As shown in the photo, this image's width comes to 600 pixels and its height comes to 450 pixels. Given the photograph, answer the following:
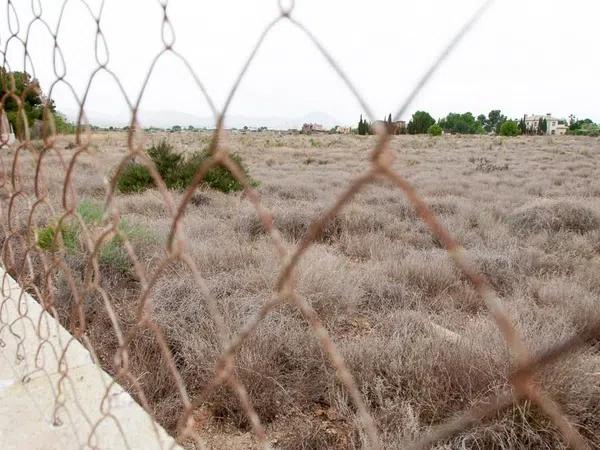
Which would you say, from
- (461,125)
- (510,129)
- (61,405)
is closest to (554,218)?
(61,405)

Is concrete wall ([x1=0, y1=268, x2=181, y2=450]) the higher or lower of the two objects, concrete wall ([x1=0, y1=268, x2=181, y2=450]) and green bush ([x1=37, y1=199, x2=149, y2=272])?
the higher

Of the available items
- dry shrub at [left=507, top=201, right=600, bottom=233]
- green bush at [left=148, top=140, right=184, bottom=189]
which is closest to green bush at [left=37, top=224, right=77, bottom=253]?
green bush at [left=148, top=140, right=184, bottom=189]

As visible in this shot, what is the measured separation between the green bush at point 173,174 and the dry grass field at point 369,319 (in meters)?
1.44

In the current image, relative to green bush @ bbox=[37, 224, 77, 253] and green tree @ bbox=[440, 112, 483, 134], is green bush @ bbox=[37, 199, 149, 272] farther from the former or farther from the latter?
green tree @ bbox=[440, 112, 483, 134]

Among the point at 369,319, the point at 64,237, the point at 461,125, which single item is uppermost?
the point at 461,125

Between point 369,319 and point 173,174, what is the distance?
16.2 feet

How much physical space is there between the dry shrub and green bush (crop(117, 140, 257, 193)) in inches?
132

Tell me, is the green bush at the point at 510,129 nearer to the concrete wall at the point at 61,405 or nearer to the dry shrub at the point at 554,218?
the dry shrub at the point at 554,218

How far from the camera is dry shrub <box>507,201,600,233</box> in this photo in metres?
4.70

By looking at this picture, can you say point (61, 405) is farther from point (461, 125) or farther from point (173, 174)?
point (461, 125)

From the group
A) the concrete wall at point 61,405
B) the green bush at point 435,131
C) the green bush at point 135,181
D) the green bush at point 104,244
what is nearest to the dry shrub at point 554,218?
the green bush at point 104,244

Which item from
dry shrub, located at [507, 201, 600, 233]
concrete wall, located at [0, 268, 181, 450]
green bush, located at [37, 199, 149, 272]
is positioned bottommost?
dry shrub, located at [507, 201, 600, 233]

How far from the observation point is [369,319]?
8.25ft

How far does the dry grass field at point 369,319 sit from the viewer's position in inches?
63.6
